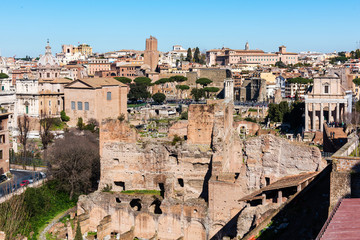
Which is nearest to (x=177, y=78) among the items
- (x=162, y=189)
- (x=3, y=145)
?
(x=3, y=145)

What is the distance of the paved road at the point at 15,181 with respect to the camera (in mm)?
22336

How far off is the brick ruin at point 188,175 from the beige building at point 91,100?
27.8m

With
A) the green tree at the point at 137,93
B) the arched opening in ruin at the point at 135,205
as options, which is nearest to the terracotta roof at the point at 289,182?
the arched opening in ruin at the point at 135,205

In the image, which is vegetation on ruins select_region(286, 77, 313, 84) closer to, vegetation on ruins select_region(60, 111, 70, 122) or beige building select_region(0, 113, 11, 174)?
vegetation on ruins select_region(60, 111, 70, 122)

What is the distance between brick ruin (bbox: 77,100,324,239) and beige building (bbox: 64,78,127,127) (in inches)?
1094

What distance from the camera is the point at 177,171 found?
2022 centimetres

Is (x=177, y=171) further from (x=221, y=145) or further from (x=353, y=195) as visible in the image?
(x=353, y=195)

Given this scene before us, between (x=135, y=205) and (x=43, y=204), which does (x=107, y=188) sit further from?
(x=43, y=204)

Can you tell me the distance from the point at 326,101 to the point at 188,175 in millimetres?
30310

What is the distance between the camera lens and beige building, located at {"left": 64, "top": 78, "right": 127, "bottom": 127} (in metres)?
48.4

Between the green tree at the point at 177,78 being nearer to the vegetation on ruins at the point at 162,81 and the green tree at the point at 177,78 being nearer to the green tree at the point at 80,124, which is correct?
the vegetation on ruins at the point at 162,81

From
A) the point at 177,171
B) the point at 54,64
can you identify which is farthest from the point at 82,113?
the point at 177,171

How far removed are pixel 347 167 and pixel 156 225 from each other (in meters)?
10.2

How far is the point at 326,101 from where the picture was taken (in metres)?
46.7
